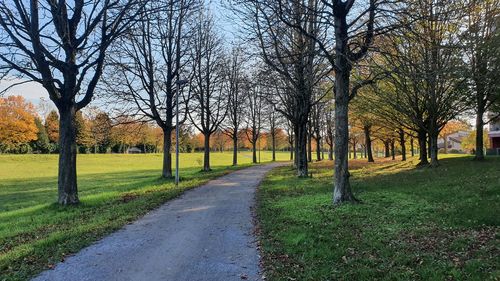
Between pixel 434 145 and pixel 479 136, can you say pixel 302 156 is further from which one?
pixel 479 136

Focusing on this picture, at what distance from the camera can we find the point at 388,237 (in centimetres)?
710

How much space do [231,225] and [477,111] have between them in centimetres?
2048

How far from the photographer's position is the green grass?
5355 mm

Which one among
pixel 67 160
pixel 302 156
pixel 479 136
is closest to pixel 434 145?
pixel 479 136

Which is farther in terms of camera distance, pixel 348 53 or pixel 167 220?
pixel 348 53

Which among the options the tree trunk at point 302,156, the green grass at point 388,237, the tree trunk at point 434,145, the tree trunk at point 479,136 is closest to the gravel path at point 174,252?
the green grass at point 388,237

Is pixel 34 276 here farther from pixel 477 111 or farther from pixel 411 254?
pixel 477 111

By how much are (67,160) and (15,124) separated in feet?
215

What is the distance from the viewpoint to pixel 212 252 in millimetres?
6965

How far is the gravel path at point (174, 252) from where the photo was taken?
5816 mm

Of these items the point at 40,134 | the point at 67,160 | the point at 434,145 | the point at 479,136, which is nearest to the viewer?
the point at 67,160

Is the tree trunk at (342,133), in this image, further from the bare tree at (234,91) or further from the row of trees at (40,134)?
the row of trees at (40,134)

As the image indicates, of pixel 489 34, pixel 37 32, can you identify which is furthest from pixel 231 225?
pixel 489 34

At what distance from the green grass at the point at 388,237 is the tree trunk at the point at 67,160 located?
6.74 meters
